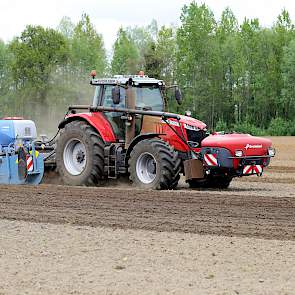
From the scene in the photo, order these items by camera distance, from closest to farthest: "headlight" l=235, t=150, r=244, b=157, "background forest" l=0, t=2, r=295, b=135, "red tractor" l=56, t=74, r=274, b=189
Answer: "headlight" l=235, t=150, r=244, b=157 → "red tractor" l=56, t=74, r=274, b=189 → "background forest" l=0, t=2, r=295, b=135

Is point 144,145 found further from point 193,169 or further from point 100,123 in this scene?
point 100,123

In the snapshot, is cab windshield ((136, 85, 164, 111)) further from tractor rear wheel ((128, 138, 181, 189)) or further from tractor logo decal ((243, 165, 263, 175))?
tractor logo decal ((243, 165, 263, 175))

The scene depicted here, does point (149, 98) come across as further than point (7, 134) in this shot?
No

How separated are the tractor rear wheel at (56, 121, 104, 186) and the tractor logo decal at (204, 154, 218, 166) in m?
2.36

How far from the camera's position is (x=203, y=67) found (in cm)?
6406

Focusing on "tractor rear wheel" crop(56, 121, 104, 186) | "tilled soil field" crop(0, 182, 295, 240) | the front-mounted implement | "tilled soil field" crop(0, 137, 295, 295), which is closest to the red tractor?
"tractor rear wheel" crop(56, 121, 104, 186)

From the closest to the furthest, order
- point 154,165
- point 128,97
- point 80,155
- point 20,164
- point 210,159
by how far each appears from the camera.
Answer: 1. point 210,159
2. point 154,165
3. point 128,97
4. point 20,164
5. point 80,155

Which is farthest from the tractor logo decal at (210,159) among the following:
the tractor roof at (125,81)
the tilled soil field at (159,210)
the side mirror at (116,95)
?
the tractor roof at (125,81)

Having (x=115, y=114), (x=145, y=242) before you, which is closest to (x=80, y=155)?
(x=115, y=114)

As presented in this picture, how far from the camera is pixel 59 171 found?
16.6m

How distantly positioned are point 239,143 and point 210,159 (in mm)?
647

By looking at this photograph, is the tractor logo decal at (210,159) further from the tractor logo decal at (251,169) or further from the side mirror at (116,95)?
the side mirror at (116,95)

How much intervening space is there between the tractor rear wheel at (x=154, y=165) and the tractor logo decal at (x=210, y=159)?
54cm

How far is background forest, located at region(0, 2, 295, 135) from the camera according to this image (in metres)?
59.9
